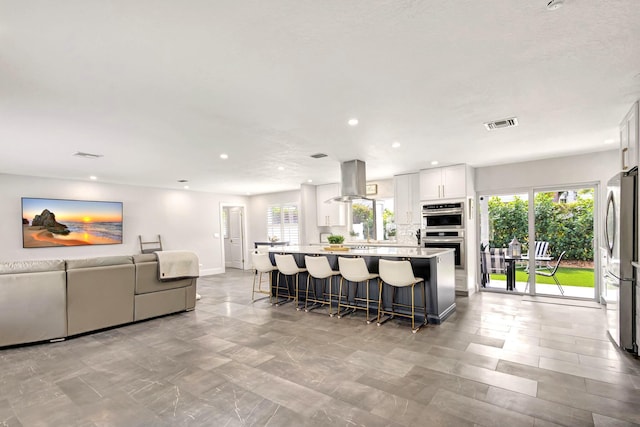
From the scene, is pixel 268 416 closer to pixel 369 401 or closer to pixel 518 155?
pixel 369 401

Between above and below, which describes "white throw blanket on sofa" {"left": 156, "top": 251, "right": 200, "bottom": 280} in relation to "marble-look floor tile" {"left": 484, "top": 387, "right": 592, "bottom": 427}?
above

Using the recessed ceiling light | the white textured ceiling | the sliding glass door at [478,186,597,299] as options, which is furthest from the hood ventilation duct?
the recessed ceiling light

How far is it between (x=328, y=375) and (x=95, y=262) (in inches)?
137

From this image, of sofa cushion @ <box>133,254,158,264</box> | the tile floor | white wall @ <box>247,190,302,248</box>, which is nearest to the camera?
the tile floor

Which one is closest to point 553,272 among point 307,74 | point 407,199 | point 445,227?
point 445,227

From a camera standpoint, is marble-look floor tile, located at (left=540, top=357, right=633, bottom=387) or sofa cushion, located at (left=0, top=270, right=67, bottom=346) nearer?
marble-look floor tile, located at (left=540, top=357, right=633, bottom=387)

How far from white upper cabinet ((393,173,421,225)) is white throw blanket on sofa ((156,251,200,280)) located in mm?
4574

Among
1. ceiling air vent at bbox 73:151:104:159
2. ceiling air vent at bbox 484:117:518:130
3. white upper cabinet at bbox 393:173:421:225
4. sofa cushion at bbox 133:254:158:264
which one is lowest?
sofa cushion at bbox 133:254:158:264

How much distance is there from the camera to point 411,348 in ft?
11.2

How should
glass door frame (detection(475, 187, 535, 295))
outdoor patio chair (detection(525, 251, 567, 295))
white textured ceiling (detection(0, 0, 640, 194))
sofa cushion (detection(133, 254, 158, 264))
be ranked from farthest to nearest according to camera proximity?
glass door frame (detection(475, 187, 535, 295)) < outdoor patio chair (detection(525, 251, 567, 295)) < sofa cushion (detection(133, 254, 158, 264)) < white textured ceiling (detection(0, 0, 640, 194))

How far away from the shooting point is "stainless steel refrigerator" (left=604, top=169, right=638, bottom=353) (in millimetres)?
3195

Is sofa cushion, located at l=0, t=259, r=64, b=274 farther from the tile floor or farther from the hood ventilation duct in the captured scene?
the hood ventilation duct

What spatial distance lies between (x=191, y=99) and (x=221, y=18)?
50.0 inches

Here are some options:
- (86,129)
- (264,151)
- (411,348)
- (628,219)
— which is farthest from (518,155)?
(86,129)
